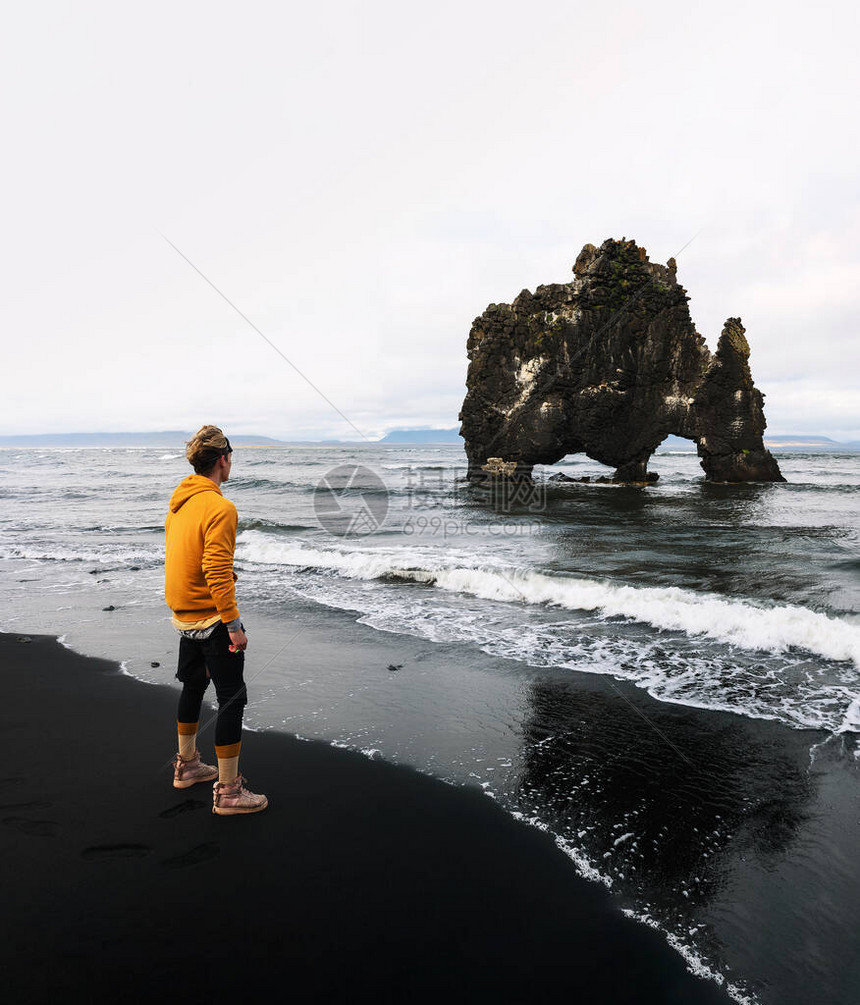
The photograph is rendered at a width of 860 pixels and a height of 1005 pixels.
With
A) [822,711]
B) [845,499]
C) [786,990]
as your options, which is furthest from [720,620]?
[845,499]

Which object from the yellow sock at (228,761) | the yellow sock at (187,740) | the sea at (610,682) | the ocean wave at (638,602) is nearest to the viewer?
the sea at (610,682)

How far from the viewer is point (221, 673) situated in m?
3.56

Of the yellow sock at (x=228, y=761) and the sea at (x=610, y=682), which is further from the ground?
the yellow sock at (x=228, y=761)

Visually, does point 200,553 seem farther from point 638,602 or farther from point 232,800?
point 638,602

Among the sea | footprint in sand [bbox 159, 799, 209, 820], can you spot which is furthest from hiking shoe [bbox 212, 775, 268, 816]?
the sea

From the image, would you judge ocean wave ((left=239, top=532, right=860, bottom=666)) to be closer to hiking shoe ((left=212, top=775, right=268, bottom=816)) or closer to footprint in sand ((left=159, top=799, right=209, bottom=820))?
hiking shoe ((left=212, top=775, right=268, bottom=816))

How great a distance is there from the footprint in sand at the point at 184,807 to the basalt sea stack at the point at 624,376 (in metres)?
32.8

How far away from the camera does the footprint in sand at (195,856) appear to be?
3230mm

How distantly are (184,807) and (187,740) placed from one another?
45 centimetres

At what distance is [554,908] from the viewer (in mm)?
3020

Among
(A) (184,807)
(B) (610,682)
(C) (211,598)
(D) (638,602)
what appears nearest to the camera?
(C) (211,598)

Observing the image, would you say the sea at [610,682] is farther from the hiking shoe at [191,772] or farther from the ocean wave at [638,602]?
the hiking shoe at [191,772]

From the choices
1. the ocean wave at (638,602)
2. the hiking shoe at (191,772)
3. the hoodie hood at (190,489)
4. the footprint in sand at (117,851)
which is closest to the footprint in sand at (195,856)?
the footprint in sand at (117,851)

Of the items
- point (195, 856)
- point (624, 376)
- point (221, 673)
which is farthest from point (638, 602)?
point (624, 376)
